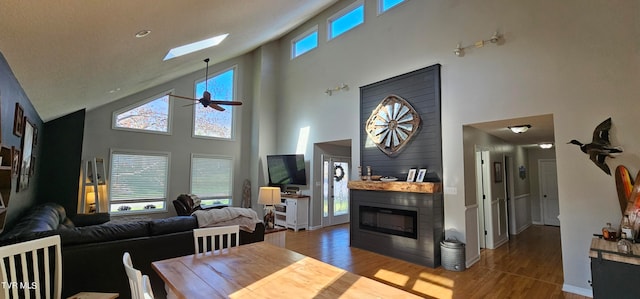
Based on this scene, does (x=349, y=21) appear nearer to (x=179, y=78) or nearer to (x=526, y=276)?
(x=179, y=78)

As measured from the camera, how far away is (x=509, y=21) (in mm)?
4109

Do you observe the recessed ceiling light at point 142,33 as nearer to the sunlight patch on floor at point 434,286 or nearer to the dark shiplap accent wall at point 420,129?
the dark shiplap accent wall at point 420,129

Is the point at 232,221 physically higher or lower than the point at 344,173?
lower

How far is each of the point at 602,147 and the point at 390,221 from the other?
3004mm

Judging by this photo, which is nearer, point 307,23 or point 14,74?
point 14,74

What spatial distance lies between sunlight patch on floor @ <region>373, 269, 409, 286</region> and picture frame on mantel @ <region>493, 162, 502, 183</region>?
3160mm

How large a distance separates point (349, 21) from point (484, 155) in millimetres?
4241

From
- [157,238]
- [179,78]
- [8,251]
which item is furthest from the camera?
[179,78]

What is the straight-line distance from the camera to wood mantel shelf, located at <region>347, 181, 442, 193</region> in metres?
4.48

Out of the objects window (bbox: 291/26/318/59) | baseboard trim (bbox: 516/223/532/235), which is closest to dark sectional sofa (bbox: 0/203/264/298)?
window (bbox: 291/26/318/59)

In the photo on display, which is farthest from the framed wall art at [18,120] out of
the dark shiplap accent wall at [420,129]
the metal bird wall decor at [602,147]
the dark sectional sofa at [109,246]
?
the metal bird wall decor at [602,147]

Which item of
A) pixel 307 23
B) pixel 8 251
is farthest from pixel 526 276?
pixel 307 23

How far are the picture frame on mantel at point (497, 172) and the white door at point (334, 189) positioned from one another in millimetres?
3765

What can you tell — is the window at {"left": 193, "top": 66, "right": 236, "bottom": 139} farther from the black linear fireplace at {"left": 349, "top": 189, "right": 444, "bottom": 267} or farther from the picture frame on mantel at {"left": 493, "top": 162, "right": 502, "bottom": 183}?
the picture frame on mantel at {"left": 493, "top": 162, "right": 502, "bottom": 183}
